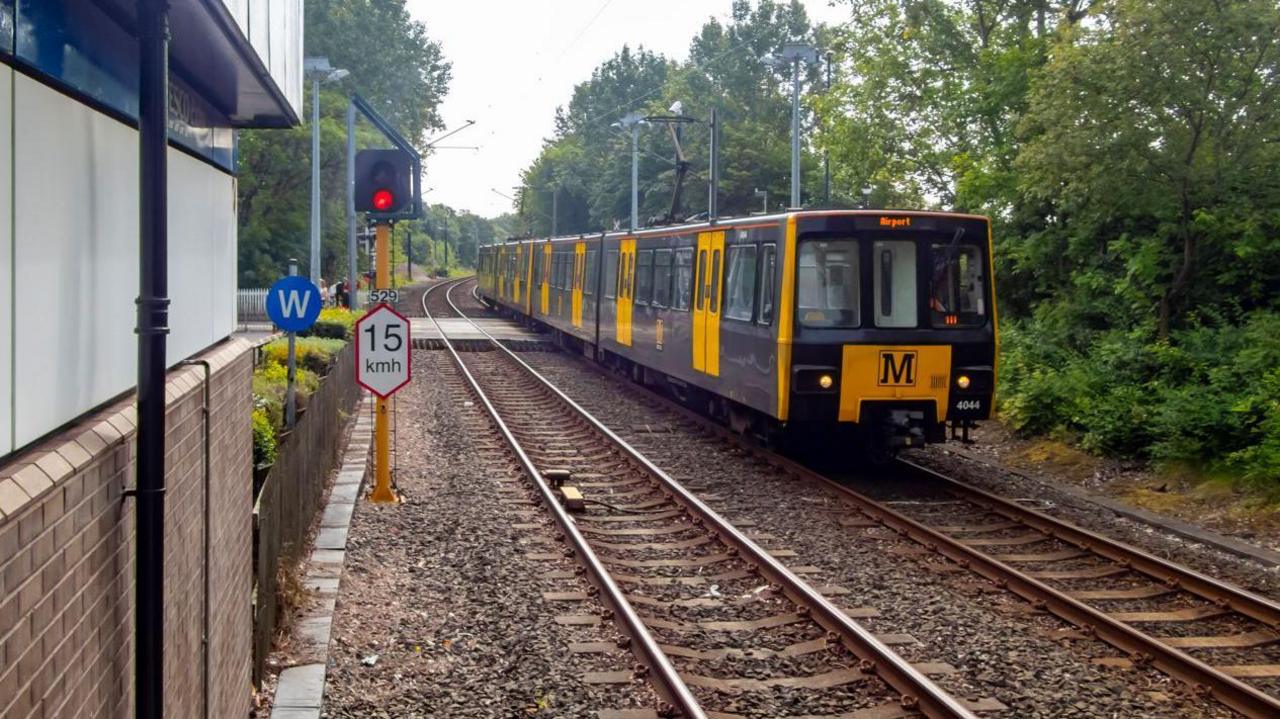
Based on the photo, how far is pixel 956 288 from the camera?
13.9 meters

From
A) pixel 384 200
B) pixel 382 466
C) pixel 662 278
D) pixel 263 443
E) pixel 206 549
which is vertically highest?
pixel 384 200

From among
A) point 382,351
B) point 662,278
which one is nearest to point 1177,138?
point 662,278

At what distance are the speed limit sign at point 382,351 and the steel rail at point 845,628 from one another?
112 inches

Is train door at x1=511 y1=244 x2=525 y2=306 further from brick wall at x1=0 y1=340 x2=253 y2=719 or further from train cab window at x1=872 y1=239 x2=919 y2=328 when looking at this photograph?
brick wall at x1=0 y1=340 x2=253 y2=719

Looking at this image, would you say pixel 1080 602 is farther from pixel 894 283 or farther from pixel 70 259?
pixel 70 259

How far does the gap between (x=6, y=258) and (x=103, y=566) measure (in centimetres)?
83

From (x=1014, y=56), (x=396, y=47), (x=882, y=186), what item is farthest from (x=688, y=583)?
(x=396, y=47)

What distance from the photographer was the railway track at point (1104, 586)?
7.36 meters

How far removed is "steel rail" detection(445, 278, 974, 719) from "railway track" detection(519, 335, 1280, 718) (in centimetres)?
125

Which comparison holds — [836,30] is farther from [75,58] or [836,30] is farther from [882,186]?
[75,58]

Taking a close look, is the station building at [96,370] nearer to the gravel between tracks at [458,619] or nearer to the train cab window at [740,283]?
the gravel between tracks at [458,619]

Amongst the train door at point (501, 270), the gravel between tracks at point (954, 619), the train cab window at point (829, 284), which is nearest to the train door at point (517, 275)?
the train door at point (501, 270)

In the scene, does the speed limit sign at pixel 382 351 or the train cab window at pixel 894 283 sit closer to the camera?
the speed limit sign at pixel 382 351

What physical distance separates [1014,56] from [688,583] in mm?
15437
